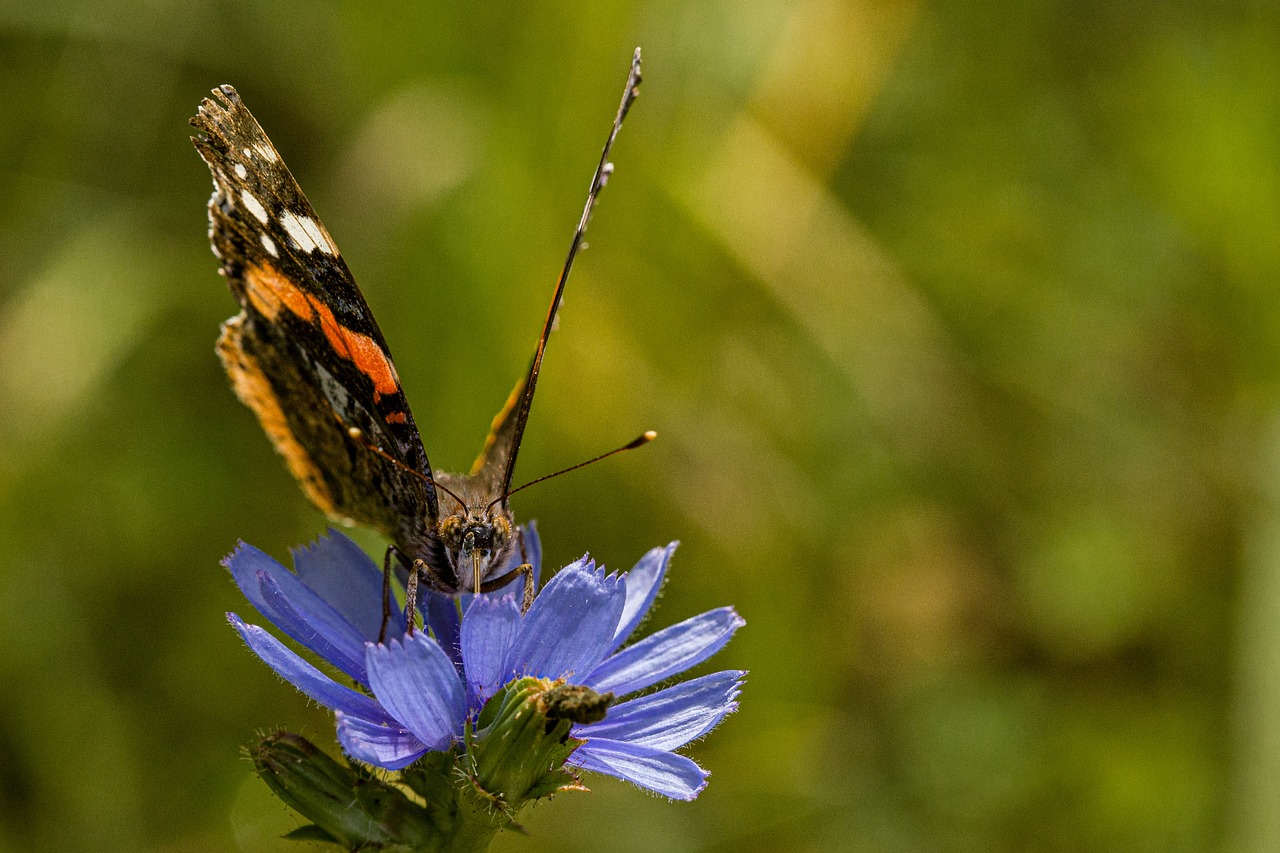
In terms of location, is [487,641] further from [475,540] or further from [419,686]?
[475,540]

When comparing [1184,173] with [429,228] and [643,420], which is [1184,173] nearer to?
[643,420]

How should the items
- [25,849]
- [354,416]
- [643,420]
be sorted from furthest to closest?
[643,420]
[25,849]
[354,416]

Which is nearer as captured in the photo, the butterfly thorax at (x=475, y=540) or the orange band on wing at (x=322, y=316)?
the butterfly thorax at (x=475, y=540)

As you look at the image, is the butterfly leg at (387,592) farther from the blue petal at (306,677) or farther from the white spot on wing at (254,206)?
the white spot on wing at (254,206)

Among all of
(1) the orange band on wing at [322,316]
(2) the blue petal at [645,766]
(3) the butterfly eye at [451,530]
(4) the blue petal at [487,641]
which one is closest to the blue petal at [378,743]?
(4) the blue petal at [487,641]

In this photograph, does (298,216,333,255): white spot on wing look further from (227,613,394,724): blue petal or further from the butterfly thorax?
(227,613,394,724): blue petal

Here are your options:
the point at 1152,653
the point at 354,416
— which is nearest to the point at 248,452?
the point at 354,416

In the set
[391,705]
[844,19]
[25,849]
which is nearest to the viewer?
[391,705]
